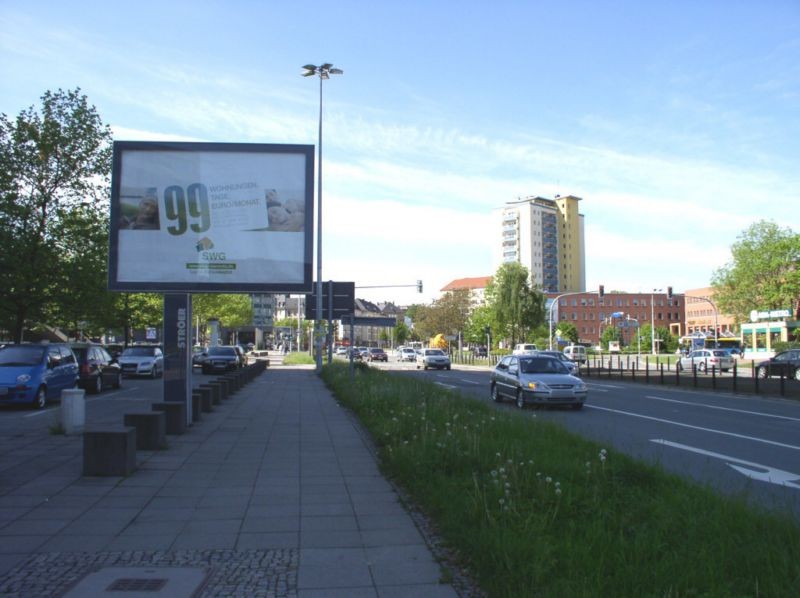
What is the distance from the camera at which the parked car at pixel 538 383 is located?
715 inches

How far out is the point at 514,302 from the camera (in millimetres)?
85562

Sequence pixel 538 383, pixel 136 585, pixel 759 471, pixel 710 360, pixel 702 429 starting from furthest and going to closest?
1. pixel 710 360
2. pixel 538 383
3. pixel 702 429
4. pixel 759 471
5. pixel 136 585

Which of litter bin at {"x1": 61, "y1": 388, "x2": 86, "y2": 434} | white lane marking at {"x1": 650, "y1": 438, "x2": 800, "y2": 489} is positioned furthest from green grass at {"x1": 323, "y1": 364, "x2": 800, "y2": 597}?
litter bin at {"x1": 61, "y1": 388, "x2": 86, "y2": 434}

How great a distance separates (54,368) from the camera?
17.1 metres

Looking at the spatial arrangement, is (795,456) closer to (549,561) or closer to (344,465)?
(344,465)

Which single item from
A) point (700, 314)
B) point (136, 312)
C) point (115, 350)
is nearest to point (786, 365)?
point (115, 350)

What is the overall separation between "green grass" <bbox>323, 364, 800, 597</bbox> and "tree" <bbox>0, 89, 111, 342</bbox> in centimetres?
2297

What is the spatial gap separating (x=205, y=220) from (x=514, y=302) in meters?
74.8

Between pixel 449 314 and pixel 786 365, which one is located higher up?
pixel 449 314

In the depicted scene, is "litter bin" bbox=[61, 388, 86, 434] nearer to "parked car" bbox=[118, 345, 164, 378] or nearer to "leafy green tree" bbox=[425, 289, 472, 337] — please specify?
"parked car" bbox=[118, 345, 164, 378]

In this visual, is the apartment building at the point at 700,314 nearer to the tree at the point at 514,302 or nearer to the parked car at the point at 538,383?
the tree at the point at 514,302

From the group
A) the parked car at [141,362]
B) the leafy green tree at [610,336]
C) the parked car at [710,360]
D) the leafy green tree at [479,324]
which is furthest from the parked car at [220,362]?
the leafy green tree at [610,336]

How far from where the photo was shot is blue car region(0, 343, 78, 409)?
15594 millimetres

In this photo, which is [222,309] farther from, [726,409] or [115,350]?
[726,409]
